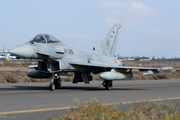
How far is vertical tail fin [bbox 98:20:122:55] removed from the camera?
21281 millimetres

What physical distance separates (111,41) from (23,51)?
376 inches

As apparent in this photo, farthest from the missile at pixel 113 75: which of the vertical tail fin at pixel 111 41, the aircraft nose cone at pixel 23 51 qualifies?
the aircraft nose cone at pixel 23 51

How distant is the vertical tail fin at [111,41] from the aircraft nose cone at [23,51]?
8011mm

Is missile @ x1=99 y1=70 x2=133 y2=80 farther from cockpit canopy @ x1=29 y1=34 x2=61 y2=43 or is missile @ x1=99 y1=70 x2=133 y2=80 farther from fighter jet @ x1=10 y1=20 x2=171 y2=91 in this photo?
cockpit canopy @ x1=29 y1=34 x2=61 y2=43

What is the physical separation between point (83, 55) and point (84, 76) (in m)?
1.54

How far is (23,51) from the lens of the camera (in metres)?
13.9

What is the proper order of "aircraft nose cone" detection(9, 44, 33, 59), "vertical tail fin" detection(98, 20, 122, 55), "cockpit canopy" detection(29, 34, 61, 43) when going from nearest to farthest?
"aircraft nose cone" detection(9, 44, 33, 59), "cockpit canopy" detection(29, 34, 61, 43), "vertical tail fin" detection(98, 20, 122, 55)

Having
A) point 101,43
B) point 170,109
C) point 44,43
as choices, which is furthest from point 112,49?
point 170,109

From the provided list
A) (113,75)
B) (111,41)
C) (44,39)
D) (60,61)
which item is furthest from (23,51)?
(111,41)

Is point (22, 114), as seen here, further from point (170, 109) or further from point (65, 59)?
point (65, 59)

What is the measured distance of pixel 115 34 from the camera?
859 inches

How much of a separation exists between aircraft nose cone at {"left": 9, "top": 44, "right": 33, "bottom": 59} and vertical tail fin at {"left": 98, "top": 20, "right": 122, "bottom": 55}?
315 inches

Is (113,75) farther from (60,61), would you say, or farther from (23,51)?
(23,51)

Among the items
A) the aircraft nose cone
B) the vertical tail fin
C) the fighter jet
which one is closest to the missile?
the fighter jet
